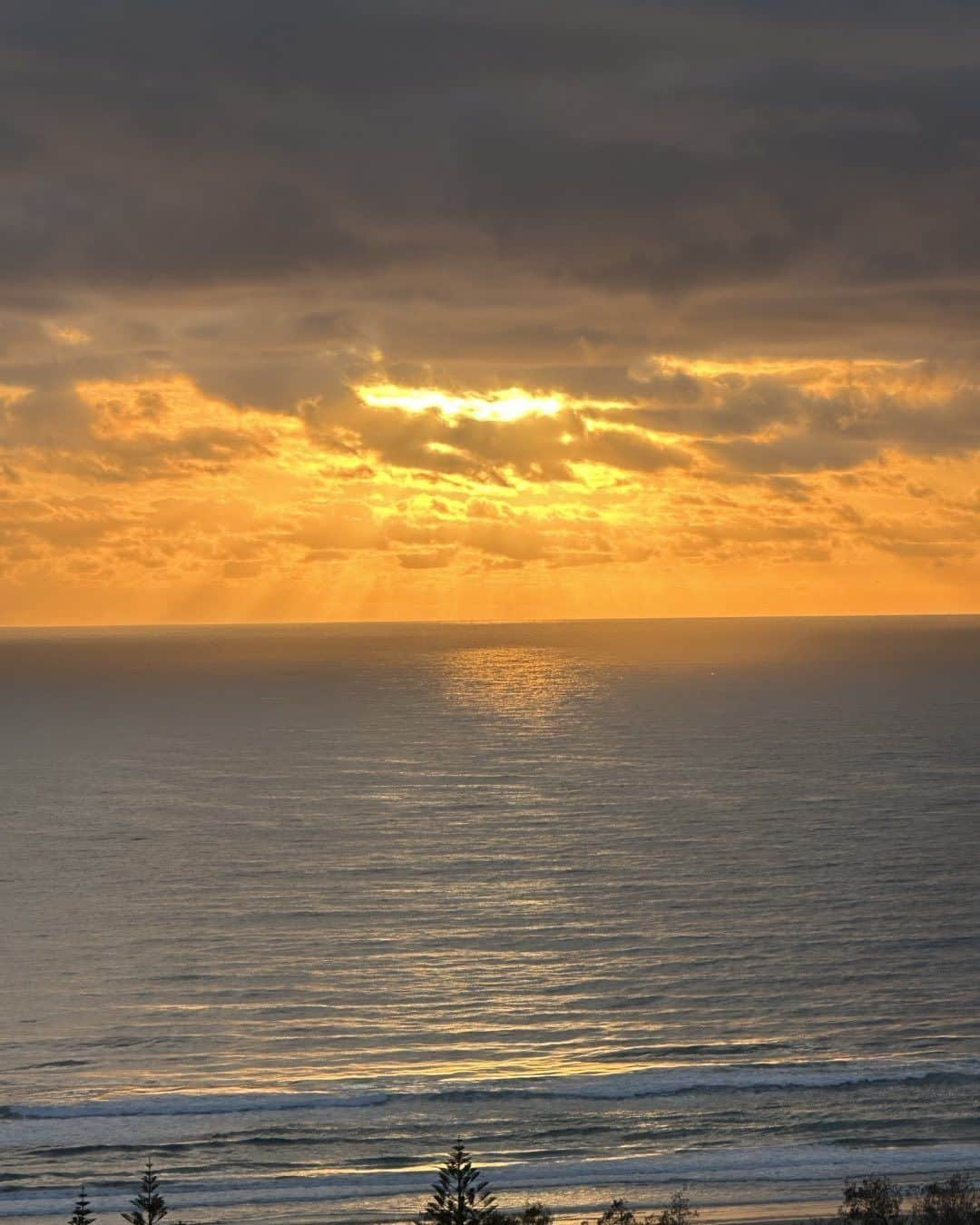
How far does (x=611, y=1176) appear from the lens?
139 ft

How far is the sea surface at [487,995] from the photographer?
43.7m

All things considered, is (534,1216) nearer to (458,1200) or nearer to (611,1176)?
(611,1176)

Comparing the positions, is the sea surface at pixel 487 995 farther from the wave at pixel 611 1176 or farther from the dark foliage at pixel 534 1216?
the dark foliage at pixel 534 1216

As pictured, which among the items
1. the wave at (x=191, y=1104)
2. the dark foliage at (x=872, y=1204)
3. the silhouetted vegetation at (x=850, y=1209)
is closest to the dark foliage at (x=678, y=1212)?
the silhouetted vegetation at (x=850, y=1209)

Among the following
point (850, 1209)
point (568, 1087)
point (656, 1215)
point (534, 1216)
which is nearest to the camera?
point (534, 1216)

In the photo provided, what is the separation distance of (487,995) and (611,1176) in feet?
54.4

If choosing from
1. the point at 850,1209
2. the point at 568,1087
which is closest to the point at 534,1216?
the point at 850,1209

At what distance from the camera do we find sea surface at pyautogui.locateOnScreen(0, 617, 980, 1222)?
43.7 metres

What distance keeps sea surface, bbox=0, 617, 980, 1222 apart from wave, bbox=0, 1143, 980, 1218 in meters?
0.12

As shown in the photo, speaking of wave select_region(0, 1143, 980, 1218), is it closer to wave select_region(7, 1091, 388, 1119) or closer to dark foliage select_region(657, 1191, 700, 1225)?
dark foliage select_region(657, 1191, 700, 1225)

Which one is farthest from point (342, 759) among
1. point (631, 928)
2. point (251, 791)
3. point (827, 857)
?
point (631, 928)

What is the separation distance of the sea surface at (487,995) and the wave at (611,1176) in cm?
12

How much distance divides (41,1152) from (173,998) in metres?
14.8

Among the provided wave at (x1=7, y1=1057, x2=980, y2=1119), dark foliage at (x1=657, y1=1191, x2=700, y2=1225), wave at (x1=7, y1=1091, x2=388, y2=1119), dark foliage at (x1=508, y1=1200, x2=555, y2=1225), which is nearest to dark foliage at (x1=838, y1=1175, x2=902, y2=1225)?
dark foliage at (x1=657, y1=1191, x2=700, y2=1225)
